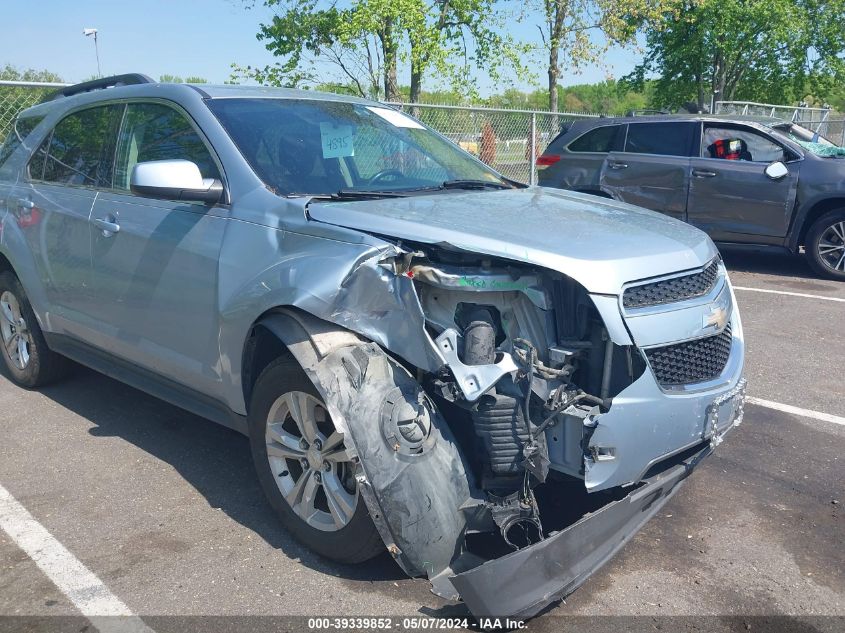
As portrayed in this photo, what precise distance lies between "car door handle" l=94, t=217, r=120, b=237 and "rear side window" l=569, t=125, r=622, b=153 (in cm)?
753

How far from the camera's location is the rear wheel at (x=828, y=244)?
9.03m

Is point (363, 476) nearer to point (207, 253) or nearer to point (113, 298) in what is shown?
point (207, 253)

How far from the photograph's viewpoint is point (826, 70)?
32.7 meters

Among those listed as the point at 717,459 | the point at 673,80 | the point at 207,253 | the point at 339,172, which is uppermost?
the point at 673,80

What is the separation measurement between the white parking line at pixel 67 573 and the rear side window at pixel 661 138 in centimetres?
843

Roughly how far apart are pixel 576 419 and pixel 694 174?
25.0 feet

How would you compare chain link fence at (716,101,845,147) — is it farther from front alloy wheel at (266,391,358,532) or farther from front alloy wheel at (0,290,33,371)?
front alloy wheel at (266,391,358,532)

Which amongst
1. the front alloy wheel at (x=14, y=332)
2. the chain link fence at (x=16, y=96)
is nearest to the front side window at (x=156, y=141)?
the front alloy wheel at (x=14, y=332)

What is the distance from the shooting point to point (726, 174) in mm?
9477

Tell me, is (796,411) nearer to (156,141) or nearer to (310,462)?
(310,462)

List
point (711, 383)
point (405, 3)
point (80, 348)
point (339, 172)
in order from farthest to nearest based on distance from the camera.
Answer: point (405, 3), point (80, 348), point (339, 172), point (711, 383)

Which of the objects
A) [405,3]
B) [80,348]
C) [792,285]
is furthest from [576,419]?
[405,3]

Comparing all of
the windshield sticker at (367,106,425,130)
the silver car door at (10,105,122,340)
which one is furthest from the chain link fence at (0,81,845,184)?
the silver car door at (10,105,122,340)

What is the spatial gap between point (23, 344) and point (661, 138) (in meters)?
7.74
